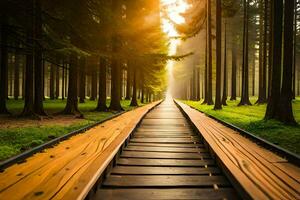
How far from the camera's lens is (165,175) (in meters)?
4.86

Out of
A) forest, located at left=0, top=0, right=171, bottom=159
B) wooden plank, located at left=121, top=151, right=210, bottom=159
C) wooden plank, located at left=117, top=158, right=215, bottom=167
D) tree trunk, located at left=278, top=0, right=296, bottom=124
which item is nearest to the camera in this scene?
wooden plank, located at left=117, top=158, right=215, bottom=167

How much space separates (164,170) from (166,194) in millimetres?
1231

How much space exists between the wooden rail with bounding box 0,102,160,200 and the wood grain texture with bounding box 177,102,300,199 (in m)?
1.93

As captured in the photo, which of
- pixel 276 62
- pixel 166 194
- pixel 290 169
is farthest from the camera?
pixel 276 62

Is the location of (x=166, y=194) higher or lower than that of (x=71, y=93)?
lower

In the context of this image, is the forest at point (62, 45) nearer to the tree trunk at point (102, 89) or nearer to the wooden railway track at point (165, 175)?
the tree trunk at point (102, 89)

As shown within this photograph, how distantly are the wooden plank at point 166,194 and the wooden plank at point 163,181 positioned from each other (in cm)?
21

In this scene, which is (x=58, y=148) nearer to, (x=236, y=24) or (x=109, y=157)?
(x=109, y=157)

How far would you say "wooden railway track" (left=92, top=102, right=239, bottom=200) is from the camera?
13.1ft

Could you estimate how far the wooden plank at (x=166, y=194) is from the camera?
3839mm

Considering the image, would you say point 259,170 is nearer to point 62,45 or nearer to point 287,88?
point 287,88

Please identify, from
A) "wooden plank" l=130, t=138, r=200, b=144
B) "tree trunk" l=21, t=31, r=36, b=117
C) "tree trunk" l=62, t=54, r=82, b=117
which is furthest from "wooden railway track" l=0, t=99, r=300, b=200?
"tree trunk" l=62, t=54, r=82, b=117

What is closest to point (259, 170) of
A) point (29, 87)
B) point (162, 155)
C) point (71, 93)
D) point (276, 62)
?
point (162, 155)

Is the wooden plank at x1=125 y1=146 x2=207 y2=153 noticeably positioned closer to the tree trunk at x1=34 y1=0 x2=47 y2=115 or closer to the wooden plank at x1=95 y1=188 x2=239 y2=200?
the wooden plank at x1=95 y1=188 x2=239 y2=200
